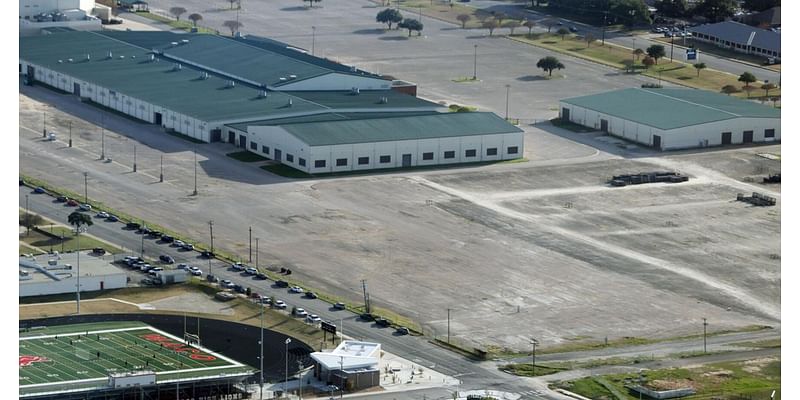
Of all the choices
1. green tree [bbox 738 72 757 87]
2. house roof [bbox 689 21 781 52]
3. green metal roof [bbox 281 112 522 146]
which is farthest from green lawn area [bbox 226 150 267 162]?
house roof [bbox 689 21 781 52]

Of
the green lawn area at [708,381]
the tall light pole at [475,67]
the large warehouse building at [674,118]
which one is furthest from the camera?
the tall light pole at [475,67]

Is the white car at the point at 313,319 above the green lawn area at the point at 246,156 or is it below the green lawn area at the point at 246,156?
below

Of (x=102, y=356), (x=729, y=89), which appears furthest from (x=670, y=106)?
(x=102, y=356)

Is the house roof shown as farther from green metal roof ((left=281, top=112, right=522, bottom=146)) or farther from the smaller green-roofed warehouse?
the smaller green-roofed warehouse

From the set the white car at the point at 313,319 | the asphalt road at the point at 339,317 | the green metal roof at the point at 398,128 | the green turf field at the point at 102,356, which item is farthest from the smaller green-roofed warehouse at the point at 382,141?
the green turf field at the point at 102,356

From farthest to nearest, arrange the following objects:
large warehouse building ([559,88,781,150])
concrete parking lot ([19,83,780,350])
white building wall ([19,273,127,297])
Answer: large warehouse building ([559,88,781,150])
concrete parking lot ([19,83,780,350])
white building wall ([19,273,127,297])

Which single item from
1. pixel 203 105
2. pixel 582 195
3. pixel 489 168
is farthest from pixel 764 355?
pixel 203 105

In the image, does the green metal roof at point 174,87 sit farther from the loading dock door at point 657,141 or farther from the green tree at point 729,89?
the green tree at point 729,89
